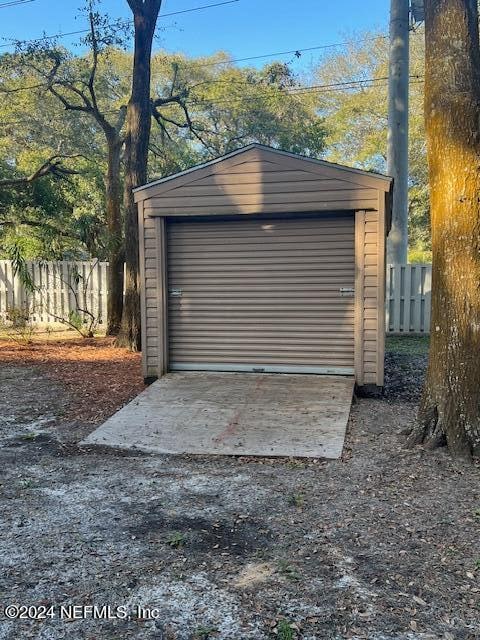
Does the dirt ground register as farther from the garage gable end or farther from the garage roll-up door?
the garage gable end

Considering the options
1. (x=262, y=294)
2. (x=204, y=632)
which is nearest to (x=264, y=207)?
(x=262, y=294)

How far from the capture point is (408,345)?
10.1 m

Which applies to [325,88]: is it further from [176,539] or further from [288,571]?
[288,571]

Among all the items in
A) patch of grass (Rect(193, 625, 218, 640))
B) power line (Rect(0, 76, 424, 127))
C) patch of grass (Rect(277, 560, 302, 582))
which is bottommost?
patch of grass (Rect(193, 625, 218, 640))

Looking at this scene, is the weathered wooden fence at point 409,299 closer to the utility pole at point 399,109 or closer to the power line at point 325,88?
the utility pole at point 399,109

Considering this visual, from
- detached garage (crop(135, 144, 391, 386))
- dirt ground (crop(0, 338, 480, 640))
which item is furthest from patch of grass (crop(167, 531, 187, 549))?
detached garage (crop(135, 144, 391, 386))

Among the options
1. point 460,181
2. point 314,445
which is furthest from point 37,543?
point 460,181

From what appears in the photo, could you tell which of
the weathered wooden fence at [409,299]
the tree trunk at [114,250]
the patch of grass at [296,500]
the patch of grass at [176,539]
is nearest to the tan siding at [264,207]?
the patch of grass at [296,500]

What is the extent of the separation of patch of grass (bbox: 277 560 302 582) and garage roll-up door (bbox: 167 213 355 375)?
12.9 ft

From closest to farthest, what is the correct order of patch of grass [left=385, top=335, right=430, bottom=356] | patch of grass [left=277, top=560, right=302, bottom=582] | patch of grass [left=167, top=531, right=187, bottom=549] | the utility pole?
patch of grass [left=277, top=560, right=302, bottom=582], patch of grass [left=167, top=531, right=187, bottom=549], patch of grass [left=385, top=335, right=430, bottom=356], the utility pole

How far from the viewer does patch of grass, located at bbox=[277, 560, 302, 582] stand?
101 inches

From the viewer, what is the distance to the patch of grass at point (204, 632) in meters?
2.16

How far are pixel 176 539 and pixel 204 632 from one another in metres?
0.79

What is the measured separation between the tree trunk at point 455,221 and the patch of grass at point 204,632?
2.58m
